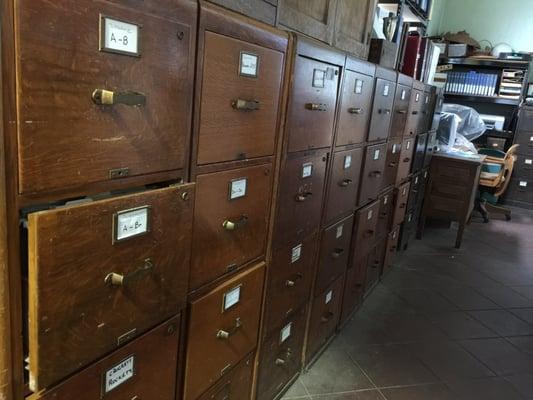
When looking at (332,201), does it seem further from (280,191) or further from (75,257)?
(75,257)

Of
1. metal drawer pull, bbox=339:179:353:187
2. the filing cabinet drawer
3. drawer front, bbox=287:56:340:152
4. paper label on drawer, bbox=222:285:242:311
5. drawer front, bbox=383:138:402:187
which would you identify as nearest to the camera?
paper label on drawer, bbox=222:285:242:311

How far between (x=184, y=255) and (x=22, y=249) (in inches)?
14.1

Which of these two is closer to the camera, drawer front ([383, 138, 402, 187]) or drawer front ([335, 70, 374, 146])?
drawer front ([335, 70, 374, 146])

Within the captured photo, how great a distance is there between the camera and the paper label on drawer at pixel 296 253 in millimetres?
1665

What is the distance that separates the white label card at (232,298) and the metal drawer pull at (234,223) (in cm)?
19

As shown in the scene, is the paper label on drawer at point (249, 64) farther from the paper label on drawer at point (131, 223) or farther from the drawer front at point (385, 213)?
the drawer front at point (385, 213)

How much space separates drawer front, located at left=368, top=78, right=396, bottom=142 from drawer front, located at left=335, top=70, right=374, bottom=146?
76mm

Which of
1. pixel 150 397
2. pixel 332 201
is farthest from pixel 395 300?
pixel 150 397

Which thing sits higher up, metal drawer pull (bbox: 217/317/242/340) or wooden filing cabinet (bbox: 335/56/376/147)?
wooden filing cabinet (bbox: 335/56/376/147)

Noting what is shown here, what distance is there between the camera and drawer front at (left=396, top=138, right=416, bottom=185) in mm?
3041

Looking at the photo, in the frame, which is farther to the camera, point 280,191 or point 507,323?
point 507,323

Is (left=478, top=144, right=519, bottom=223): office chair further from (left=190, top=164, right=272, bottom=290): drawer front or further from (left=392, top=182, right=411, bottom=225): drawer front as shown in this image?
(left=190, top=164, right=272, bottom=290): drawer front

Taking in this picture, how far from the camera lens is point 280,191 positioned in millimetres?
1439

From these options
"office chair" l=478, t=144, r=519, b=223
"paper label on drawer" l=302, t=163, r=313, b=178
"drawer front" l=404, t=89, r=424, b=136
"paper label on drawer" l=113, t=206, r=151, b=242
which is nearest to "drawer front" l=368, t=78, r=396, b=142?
"drawer front" l=404, t=89, r=424, b=136
